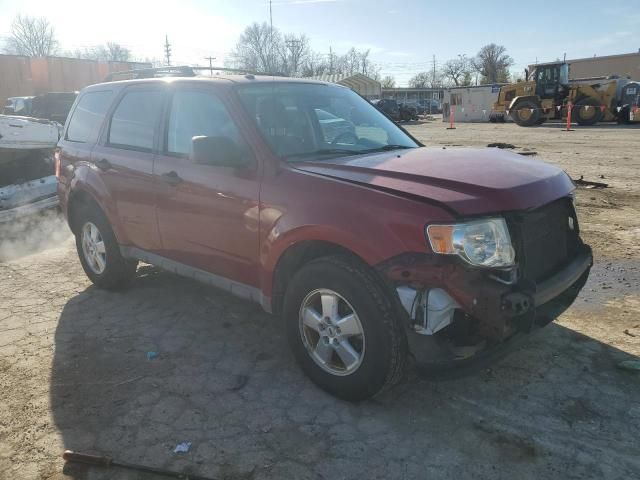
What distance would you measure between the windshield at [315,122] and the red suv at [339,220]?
0.05ft

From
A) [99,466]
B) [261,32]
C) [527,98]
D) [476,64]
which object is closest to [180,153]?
[99,466]

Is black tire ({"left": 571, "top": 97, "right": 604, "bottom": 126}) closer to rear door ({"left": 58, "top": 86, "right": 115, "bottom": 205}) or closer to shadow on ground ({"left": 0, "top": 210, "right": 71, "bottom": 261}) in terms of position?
shadow on ground ({"left": 0, "top": 210, "right": 71, "bottom": 261})

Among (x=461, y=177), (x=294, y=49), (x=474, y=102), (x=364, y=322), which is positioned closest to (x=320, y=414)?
(x=364, y=322)

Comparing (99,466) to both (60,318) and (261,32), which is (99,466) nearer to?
(60,318)

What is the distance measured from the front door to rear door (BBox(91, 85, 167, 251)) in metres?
0.17

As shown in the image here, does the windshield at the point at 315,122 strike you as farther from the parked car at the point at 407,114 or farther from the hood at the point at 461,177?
the parked car at the point at 407,114

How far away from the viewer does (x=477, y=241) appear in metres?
2.61

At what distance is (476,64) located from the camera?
345 ft

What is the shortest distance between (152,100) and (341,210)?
2.30 meters

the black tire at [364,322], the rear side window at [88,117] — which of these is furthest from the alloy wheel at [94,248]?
the black tire at [364,322]

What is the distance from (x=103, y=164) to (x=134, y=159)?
0.51m

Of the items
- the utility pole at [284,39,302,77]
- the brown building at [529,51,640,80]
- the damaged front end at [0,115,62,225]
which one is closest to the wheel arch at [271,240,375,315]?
the damaged front end at [0,115,62,225]

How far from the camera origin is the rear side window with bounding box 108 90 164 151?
425cm

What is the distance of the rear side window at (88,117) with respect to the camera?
4.89m
